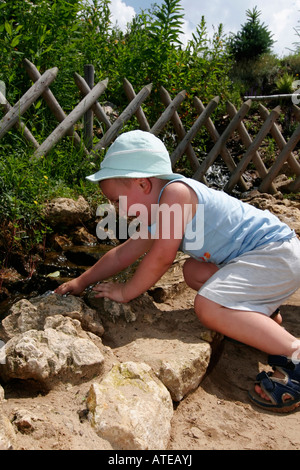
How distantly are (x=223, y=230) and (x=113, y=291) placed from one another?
0.61 metres

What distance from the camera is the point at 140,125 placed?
5039 millimetres

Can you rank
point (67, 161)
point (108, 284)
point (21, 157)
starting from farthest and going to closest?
point (67, 161) < point (21, 157) < point (108, 284)

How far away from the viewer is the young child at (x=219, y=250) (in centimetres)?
192

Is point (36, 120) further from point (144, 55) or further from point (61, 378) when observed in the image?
point (61, 378)

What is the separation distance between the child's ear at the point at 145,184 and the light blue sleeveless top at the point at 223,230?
13 cm

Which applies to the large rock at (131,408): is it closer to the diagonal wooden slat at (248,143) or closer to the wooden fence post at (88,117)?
the wooden fence post at (88,117)

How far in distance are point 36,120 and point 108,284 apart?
2698mm

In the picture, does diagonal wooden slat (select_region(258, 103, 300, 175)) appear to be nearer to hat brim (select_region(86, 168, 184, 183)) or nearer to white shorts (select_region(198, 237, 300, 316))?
white shorts (select_region(198, 237, 300, 316))

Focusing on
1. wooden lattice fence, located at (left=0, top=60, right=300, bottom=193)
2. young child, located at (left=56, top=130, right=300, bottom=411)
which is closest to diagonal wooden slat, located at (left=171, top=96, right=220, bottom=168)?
wooden lattice fence, located at (left=0, top=60, right=300, bottom=193)

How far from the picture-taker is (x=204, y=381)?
6.55 feet

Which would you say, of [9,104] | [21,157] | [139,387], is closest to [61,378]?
[139,387]

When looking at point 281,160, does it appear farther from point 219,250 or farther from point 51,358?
point 51,358
